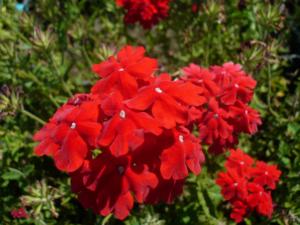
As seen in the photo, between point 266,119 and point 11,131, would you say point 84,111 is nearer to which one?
point 11,131

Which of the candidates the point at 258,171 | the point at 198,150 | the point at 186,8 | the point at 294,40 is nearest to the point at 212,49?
the point at 186,8

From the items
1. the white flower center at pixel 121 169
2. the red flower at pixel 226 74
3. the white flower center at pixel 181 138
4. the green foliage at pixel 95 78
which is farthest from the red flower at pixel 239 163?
the white flower center at pixel 121 169

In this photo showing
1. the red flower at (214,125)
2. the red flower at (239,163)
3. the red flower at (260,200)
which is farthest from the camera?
the red flower at (239,163)

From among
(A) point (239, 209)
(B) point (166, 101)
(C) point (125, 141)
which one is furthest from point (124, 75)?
(A) point (239, 209)

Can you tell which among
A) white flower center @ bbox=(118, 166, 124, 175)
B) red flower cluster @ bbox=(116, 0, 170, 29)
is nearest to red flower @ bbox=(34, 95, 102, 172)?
white flower center @ bbox=(118, 166, 124, 175)

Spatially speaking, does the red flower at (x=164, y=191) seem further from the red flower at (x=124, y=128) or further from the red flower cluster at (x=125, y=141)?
the red flower at (x=124, y=128)

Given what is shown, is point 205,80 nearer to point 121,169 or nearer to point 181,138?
point 181,138

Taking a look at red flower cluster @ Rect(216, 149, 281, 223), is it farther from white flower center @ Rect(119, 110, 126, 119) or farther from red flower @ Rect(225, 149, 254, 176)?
white flower center @ Rect(119, 110, 126, 119)
